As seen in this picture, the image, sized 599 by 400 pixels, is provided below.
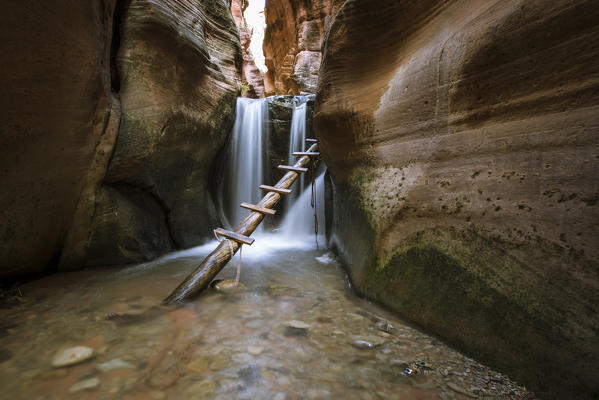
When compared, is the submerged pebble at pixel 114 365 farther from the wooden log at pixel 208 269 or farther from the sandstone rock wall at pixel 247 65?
the sandstone rock wall at pixel 247 65

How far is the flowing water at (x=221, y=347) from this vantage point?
1562 mm

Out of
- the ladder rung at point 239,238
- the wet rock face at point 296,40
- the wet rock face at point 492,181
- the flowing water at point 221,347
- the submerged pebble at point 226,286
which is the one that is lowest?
the submerged pebble at point 226,286

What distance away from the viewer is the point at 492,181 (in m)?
1.94

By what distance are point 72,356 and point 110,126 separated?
3.29 metres

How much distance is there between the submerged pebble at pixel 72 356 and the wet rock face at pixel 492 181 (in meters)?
2.53

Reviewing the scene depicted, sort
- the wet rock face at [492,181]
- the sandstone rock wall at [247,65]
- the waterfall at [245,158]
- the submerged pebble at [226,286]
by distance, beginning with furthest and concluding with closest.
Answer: the sandstone rock wall at [247,65] < the waterfall at [245,158] < the submerged pebble at [226,286] < the wet rock face at [492,181]

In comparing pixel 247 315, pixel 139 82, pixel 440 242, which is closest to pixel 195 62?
pixel 139 82

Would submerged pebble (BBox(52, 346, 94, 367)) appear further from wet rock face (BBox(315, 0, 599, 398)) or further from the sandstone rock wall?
the sandstone rock wall

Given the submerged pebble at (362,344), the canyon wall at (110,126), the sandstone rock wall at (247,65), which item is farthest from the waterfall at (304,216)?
the sandstone rock wall at (247,65)

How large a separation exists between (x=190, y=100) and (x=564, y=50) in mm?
5452

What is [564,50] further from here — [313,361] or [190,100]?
[190,100]

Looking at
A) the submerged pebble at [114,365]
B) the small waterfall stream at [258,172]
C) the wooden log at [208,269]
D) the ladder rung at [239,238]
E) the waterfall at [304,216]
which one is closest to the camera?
the submerged pebble at [114,365]

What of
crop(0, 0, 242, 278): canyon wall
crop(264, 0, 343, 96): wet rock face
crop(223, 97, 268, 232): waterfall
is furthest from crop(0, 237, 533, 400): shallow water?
crop(264, 0, 343, 96): wet rock face

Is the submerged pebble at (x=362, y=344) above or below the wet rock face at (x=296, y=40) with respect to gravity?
below
